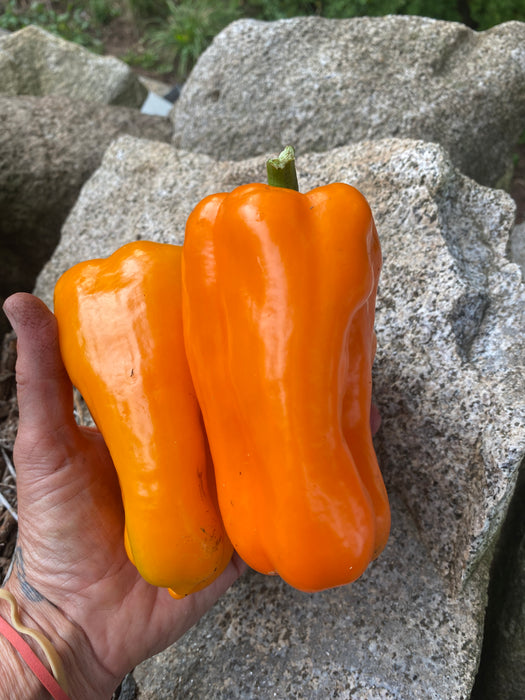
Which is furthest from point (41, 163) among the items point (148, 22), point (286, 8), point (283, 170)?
point (148, 22)

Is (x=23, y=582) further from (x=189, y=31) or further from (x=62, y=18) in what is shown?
(x=62, y=18)

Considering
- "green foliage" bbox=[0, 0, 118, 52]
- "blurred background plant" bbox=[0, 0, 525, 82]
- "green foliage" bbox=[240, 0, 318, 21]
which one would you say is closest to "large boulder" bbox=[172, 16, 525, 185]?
"green foliage" bbox=[240, 0, 318, 21]

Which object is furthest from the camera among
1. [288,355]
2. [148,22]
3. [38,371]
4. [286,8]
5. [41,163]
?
[148,22]

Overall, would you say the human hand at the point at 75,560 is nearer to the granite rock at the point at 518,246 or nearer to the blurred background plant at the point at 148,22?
the granite rock at the point at 518,246

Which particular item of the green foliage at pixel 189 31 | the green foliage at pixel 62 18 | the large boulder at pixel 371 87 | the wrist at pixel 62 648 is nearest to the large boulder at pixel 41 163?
the large boulder at pixel 371 87

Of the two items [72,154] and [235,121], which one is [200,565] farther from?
[72,154]

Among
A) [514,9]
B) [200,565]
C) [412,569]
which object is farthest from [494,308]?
[514,9]
